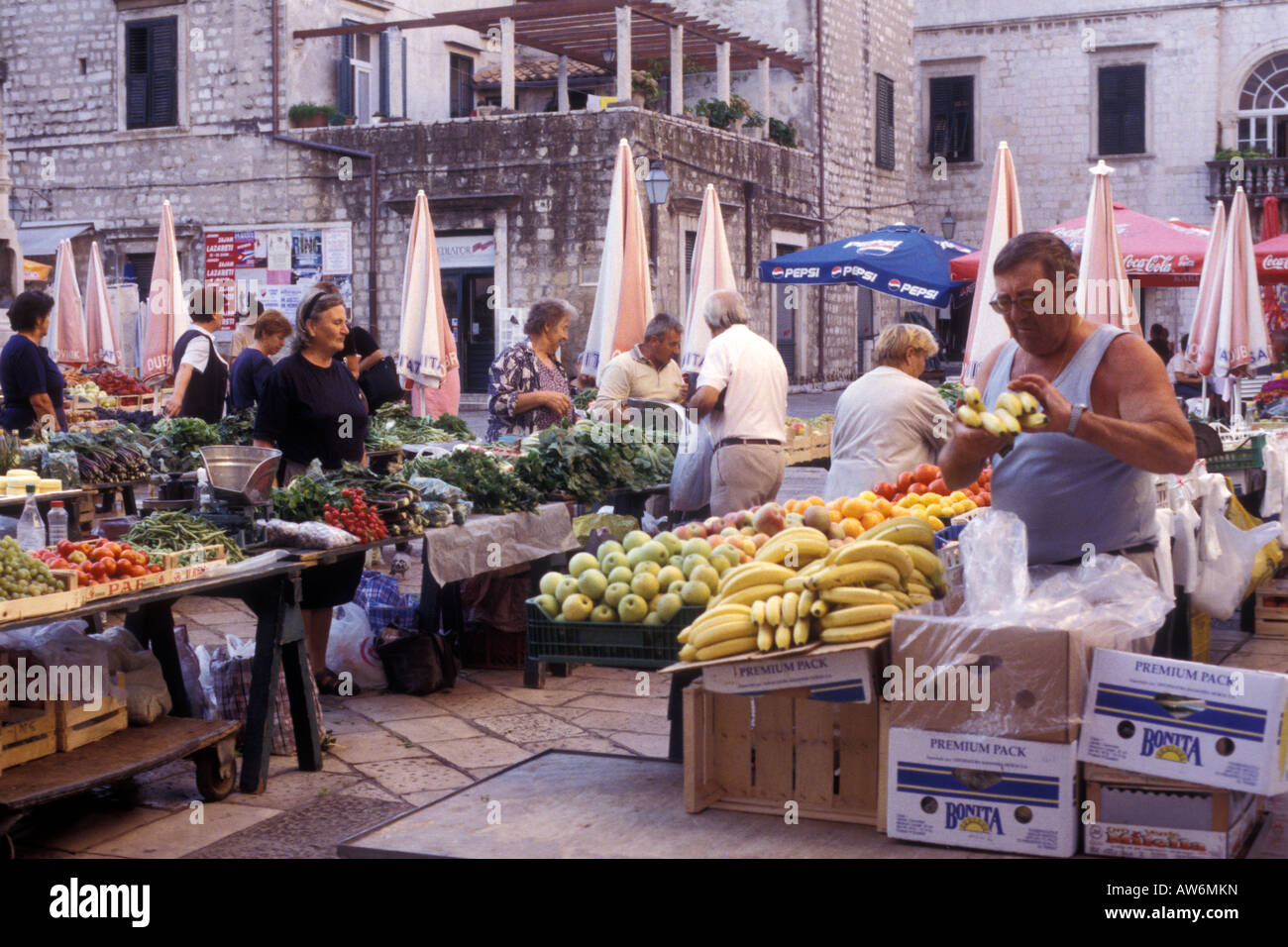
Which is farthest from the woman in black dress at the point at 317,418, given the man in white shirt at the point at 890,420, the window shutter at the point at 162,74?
the window shutter at the point at 162,74

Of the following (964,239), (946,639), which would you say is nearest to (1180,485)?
(946,639)

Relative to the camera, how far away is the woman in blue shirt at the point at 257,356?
29.0ft

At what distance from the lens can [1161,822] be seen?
3303 mm

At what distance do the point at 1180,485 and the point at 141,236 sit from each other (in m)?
20.3

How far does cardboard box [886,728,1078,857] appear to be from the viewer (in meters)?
3.30

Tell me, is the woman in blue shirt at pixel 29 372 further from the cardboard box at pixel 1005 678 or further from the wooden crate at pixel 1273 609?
the wooden crate at pixel 1273 609

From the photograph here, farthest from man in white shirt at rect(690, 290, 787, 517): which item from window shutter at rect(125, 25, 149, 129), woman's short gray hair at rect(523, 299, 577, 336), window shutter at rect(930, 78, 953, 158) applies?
window shutter at rect(930, 78, 953, 158)

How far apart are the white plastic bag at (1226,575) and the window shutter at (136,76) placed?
20659 mm

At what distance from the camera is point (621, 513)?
321 inches

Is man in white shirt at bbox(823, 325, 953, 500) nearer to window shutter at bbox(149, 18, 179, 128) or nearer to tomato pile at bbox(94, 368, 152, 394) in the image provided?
tomato pile at bbox(94, 368, 152, 394)

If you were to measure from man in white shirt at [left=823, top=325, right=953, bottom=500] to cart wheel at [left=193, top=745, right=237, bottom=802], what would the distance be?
3.18 meters

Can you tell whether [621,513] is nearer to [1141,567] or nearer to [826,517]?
[826,517]

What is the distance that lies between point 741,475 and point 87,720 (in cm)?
354

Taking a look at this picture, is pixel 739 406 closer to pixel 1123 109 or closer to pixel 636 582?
pixel 636 582
